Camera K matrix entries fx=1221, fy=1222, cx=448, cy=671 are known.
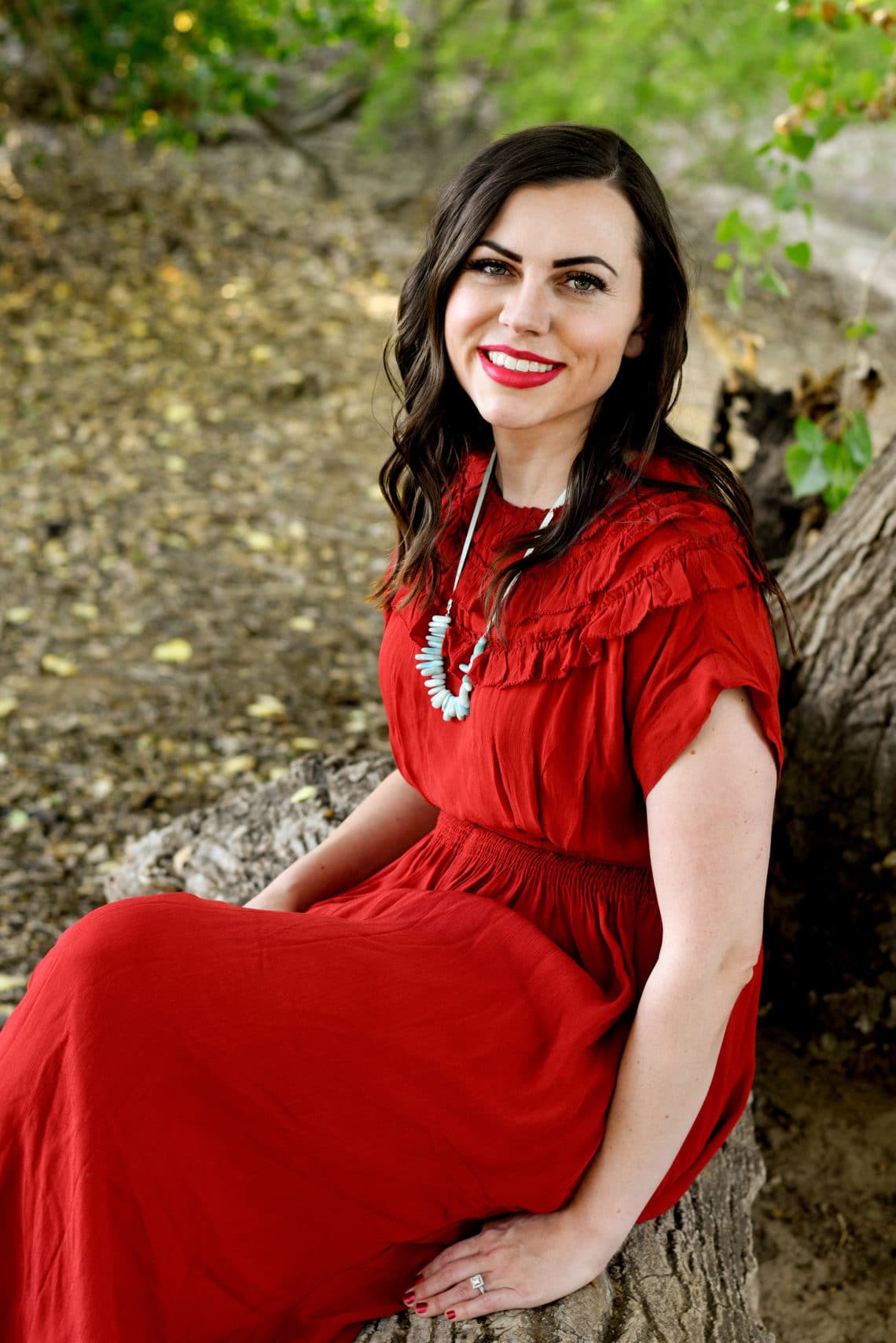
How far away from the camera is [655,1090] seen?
156cm

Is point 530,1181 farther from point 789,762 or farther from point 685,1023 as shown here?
point 789,762

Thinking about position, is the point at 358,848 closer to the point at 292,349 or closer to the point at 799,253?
the point at 799,253

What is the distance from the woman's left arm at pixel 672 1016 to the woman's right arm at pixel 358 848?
2.13 feet

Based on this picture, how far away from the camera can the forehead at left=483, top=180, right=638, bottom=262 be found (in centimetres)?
164

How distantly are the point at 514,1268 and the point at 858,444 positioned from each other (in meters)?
2.07

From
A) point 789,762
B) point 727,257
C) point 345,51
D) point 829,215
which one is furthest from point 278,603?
point 829,215

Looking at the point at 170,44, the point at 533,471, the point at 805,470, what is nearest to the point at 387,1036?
the point at 533,471

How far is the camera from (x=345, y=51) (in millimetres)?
8625

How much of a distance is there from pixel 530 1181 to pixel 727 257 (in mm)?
2370

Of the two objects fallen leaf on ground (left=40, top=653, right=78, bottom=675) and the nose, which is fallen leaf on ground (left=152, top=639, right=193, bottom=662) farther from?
the nose

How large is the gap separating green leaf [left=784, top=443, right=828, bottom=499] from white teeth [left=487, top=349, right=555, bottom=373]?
1425 mm

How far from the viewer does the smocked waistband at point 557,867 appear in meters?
1.74

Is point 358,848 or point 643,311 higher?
point 643,311

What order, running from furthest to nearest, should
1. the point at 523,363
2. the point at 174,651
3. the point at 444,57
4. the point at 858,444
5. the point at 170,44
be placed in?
the point at 444,57 < the point at 170,44 < the point at 174,651 < the point at 858,444 < the point at 523,363
